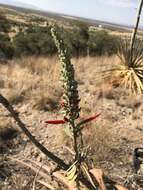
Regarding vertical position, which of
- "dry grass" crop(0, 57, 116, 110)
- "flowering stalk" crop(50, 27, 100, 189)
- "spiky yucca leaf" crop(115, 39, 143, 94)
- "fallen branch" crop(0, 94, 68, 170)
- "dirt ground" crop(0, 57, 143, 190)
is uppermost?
"flowering stalk" crop(50, 27, 100, 189)

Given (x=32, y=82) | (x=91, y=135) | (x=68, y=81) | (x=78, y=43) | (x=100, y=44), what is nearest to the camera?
(x=68, y=81)

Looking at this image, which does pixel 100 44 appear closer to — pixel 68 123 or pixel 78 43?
pixel 78 43

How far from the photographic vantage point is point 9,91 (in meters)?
10.5

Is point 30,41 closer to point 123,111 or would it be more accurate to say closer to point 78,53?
point 78,53

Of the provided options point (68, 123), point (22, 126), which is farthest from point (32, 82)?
point (68, 123)

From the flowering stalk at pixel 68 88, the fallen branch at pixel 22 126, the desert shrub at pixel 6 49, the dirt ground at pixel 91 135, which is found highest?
the flowering stalk at pixel 68 88

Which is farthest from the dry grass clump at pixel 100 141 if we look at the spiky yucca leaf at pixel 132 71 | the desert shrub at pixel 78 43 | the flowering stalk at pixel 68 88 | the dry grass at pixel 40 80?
the desert shrub at pixel 78 43

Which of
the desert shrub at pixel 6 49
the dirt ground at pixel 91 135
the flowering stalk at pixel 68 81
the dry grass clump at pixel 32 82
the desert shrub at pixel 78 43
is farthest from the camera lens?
the desert shrub at pixel 78 43

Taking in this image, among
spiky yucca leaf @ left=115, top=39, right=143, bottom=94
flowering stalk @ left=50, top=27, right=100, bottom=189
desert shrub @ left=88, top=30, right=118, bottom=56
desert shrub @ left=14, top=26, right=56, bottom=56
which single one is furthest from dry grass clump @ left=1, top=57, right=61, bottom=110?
flowering stalk @ left=50, top=27, right=100, bottom=189

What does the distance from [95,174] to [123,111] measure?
6722 mm

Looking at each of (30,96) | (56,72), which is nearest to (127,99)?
(30,96)

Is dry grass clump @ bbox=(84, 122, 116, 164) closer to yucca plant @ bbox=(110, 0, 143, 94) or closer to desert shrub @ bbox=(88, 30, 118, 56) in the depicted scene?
yucca plant @ bbox=(110, 0, 143, 94)

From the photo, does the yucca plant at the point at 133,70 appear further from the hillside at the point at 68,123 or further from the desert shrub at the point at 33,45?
the desert shrub at the point at 33,45

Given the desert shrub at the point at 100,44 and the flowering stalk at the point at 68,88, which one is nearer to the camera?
the flowering stalk at the point at 68,88
